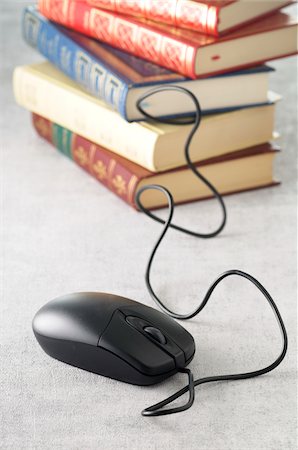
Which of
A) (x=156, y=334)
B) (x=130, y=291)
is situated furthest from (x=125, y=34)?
(x=156, y=334)

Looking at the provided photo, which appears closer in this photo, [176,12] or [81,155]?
[176,12]

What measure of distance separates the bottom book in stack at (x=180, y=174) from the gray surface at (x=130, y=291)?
2cm

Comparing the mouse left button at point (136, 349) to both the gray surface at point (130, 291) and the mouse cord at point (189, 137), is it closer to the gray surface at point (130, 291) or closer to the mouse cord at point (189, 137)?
the gray surface at point (130, 291)

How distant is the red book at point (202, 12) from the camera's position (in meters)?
1.04

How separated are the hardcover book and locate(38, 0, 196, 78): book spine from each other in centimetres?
1

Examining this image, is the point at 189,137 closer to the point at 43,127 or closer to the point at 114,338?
the point at 43,127

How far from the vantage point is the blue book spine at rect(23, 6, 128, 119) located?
1080 mm

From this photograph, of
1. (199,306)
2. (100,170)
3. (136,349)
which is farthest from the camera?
(100,170)

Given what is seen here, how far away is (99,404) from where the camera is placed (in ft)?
2.33

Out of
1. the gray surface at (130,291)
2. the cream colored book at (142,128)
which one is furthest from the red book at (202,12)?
the gray surface at (130,291)

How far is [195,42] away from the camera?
3.40 ft

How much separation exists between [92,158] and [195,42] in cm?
22

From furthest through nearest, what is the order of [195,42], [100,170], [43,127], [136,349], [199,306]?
[43,127] → [100,170] → [195,42] → [199,306] → [136,349]

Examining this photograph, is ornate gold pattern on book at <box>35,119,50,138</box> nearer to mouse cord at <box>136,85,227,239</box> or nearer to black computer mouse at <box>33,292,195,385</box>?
mouse cord at <box>136,85,227,239</box>
